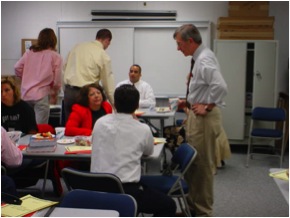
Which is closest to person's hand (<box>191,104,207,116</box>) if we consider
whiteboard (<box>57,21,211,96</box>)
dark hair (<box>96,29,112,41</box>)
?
dark hair (<box>96,29,112,41</box>)

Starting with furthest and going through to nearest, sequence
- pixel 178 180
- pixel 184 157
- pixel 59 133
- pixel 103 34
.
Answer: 1. pixel 103 34
2. pixel 59 133
3. pixel 184 157
4. pixel 178 180

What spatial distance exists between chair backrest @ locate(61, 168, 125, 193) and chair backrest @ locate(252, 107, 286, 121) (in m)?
3.74

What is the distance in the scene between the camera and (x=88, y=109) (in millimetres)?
3902

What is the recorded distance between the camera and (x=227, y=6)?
6.66m

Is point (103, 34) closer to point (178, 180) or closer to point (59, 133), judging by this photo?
point (59, 133)

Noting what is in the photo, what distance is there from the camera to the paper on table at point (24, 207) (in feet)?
5.80

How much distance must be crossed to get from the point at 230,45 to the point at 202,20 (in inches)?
35.2

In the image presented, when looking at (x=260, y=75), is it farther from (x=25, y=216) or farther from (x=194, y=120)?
(x=25, y=216)

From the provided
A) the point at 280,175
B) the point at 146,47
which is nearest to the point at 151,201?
the point at 280,175

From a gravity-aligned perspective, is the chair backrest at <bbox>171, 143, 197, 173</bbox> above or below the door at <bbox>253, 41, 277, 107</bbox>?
below

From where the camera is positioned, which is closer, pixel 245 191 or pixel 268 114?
pixel 245 191

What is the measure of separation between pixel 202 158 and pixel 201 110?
393mm

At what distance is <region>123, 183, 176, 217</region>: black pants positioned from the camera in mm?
2541

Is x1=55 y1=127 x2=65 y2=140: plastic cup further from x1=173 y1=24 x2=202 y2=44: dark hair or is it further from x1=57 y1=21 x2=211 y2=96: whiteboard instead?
x1=57 y1=21 x2=211 y2=96: whiteboard
